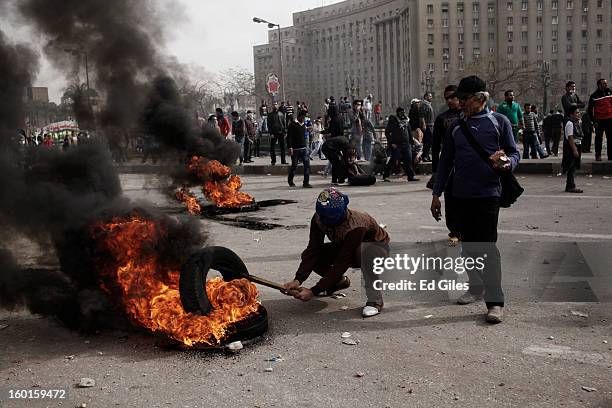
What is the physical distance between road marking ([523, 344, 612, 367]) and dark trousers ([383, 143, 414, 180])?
981cm

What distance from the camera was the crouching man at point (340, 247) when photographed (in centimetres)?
464

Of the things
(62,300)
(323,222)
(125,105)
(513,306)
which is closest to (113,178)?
(125,105)

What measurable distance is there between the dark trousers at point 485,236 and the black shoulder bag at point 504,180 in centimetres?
10

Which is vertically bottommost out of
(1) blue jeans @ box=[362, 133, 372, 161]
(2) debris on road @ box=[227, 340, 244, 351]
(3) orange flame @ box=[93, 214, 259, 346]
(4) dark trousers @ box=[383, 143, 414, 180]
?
(2) debris on road @ box=[227, 340, 244, 351]

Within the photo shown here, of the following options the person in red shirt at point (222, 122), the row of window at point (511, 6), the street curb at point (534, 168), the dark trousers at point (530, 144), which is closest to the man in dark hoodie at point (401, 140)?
the street curb at point (534, 168)

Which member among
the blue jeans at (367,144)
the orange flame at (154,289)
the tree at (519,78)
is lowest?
the orange flame at (154,289)

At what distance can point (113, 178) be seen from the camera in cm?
537

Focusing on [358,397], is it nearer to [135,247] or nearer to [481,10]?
[135,247]

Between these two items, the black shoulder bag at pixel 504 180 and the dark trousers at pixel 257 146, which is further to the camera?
the dark trousers at pixel 257 146

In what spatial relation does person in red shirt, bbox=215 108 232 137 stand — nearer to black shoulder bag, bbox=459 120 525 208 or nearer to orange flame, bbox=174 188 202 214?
orange flame, bbox=174 188 202 214

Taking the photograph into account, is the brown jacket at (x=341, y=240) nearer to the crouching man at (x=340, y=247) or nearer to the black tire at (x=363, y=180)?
the crouching man at (x=340, y=247)

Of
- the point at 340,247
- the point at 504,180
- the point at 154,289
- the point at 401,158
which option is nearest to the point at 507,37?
the point at 401,158

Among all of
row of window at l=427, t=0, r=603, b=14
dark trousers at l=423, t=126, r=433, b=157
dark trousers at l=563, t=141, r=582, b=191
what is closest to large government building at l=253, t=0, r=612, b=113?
row of window at l=427, t=0, r=603, b=14

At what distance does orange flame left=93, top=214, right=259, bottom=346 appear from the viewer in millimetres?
4102
